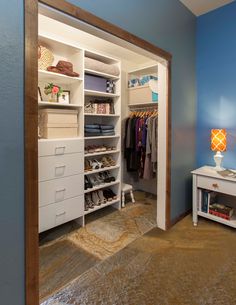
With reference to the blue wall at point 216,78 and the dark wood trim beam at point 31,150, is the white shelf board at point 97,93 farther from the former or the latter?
the dark wood trim beam at point 31,150

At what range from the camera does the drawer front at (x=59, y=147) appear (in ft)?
6.54

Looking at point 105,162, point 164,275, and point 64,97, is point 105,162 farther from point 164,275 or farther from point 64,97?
point 164,275

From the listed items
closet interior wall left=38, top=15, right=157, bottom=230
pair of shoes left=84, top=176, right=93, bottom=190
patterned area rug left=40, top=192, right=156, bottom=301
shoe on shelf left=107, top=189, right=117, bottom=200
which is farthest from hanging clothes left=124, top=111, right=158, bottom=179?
A: pair of shoes left=84, top=176, right=93, bottom=190

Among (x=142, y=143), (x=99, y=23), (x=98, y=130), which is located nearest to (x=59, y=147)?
(x=98, y=130)

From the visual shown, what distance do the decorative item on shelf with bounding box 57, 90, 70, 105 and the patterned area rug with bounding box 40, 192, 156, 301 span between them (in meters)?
1.44

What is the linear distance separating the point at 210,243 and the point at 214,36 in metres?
2.37

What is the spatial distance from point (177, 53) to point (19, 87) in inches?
73.7

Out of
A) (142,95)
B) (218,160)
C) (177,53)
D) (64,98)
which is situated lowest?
(218,160)

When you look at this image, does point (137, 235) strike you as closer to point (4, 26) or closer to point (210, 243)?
point (210, 243)

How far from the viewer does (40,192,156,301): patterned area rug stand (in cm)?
165

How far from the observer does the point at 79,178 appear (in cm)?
236

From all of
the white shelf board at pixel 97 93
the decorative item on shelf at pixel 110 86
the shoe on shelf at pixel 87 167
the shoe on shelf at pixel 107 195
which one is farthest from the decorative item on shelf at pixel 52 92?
the shoe on shelf at pixel 107 195

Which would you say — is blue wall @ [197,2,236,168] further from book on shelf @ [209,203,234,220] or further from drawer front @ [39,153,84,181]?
drawer front @ [39,153,84,181]

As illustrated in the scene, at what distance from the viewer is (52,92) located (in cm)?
226
